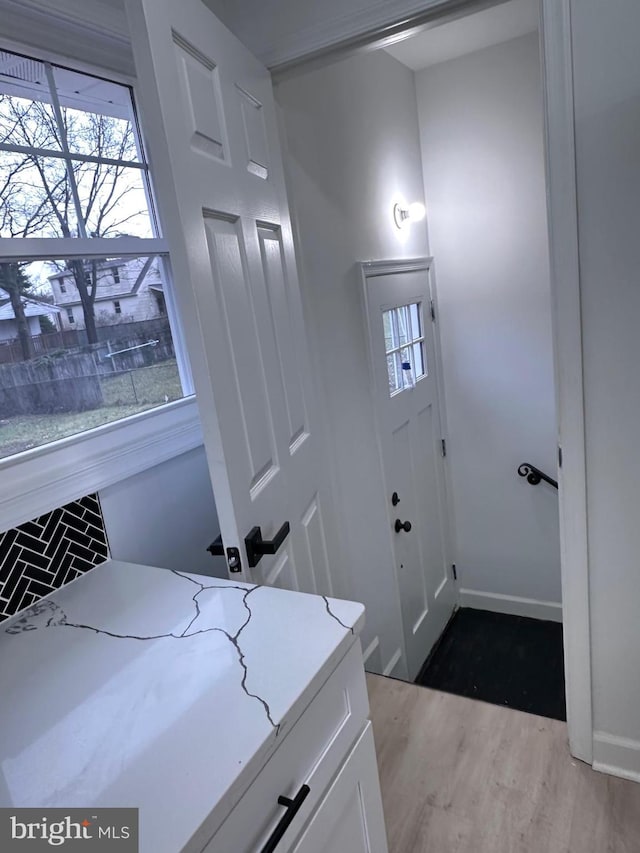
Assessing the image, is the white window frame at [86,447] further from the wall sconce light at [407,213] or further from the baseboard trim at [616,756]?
the baseboard trim at [616,756]

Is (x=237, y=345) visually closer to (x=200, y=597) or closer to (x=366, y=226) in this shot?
(x=200, y=597)

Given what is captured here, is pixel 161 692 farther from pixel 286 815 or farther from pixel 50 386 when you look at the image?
pixel 50 386

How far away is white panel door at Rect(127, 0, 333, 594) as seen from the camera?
1022 mm

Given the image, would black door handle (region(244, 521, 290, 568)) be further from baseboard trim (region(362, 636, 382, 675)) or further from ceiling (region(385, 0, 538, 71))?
ceiling (region(385, 0, 538, 71))

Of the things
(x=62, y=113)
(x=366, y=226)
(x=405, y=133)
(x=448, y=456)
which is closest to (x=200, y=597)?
(x=62, y=113)

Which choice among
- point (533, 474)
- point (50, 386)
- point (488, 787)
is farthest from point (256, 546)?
point (533, 474)

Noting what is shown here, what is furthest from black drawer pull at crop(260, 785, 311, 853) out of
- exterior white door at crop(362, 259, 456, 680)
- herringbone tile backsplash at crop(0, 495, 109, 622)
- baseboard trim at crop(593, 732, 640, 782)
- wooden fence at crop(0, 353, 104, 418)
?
exterior white door at crop(362, 259, 456, 680)

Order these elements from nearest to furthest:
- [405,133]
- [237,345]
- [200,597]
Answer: [200,597], [237,345], [405,133]

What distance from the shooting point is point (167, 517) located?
5.15 feet

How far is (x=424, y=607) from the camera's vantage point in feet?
9.30

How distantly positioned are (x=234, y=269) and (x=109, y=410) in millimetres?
555

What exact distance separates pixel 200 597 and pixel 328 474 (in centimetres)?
90

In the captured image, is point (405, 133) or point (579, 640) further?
point (405, 133)

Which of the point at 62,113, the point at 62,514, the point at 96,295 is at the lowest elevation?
the point at 62,514
